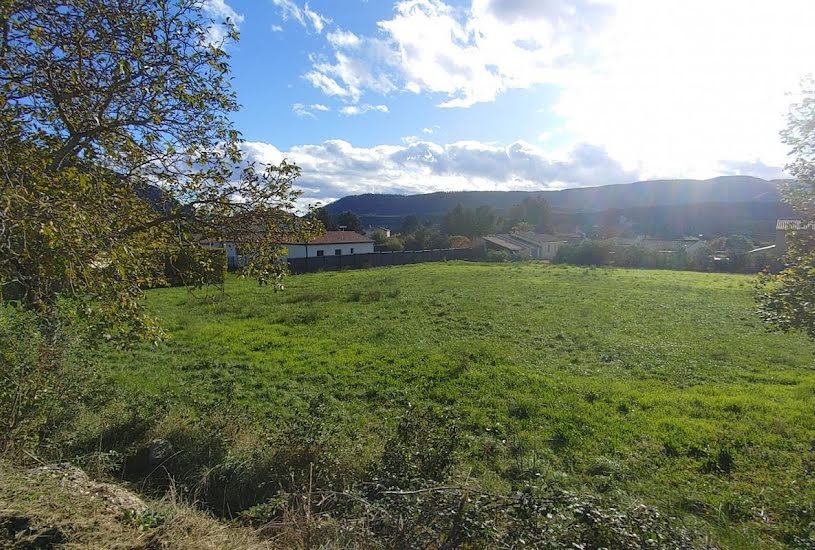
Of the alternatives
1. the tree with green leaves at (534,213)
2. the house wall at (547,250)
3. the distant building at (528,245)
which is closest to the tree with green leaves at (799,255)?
the distant building at (528,245)

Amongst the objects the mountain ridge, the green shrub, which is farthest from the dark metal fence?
the mountain ridge

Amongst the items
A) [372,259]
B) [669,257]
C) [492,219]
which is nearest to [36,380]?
[372,259]

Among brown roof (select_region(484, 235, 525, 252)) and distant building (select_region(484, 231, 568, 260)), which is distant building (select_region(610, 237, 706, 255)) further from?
brown roof (select_region(484, 235, 525, 252))

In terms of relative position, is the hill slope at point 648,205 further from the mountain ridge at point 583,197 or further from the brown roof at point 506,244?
the brown roof at point 506,244

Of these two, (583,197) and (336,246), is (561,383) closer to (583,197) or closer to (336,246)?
(336,246)

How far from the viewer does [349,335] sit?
42.0 feet

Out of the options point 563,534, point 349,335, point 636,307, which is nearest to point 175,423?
point 563,534

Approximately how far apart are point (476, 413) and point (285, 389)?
3.73 m

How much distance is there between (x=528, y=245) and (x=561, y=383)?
54104 millimetres

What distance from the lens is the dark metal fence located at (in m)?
34.1

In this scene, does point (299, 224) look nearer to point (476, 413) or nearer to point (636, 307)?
point (476, 413)

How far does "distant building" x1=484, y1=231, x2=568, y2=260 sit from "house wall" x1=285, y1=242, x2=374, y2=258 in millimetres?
17036

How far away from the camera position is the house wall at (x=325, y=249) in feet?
137

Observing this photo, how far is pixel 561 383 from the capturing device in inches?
344
